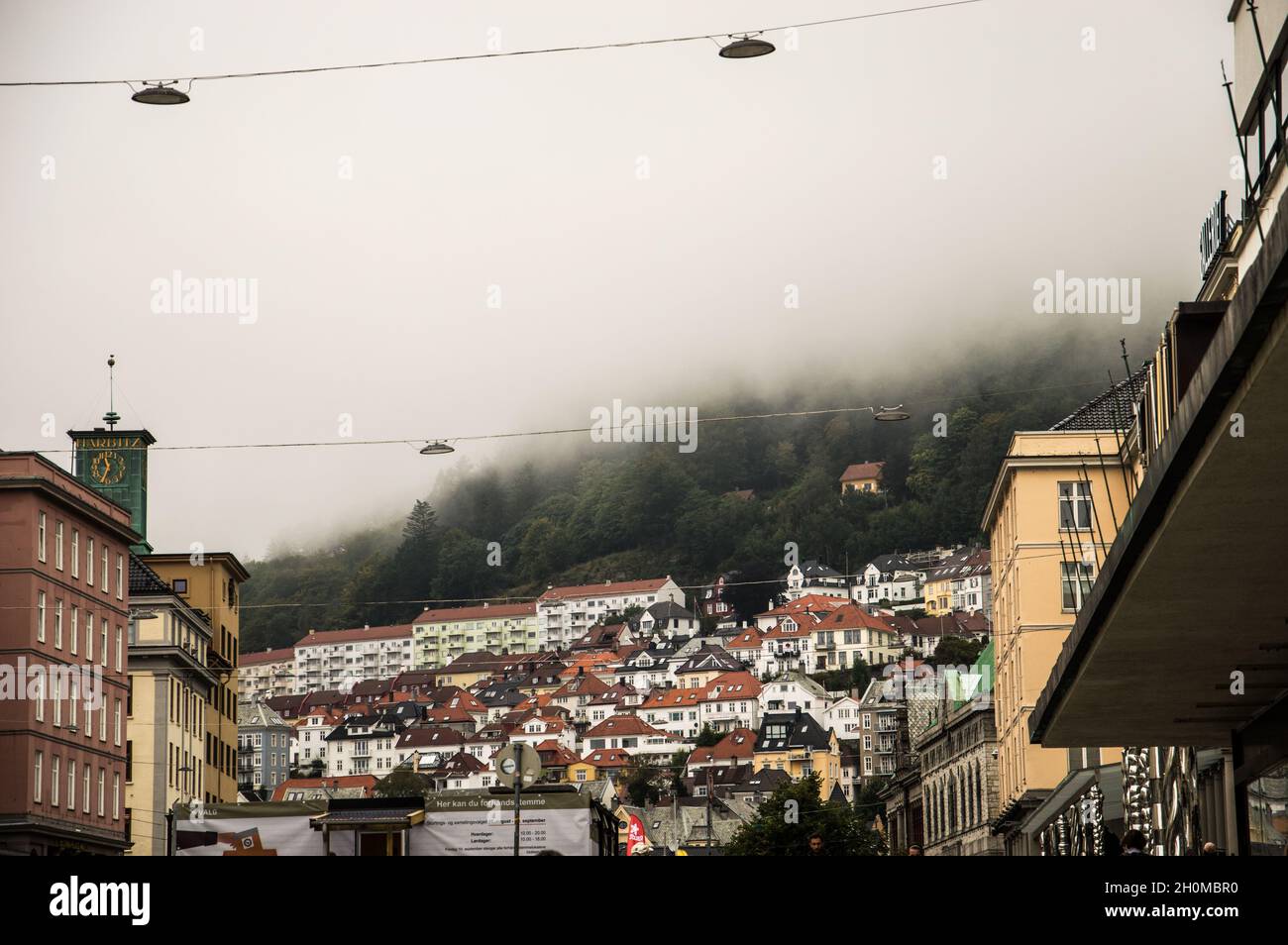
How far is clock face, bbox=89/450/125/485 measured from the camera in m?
107

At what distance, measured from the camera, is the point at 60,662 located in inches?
2803

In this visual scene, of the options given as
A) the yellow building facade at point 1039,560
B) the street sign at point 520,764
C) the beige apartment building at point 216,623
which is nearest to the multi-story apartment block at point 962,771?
the yellow building facade at point 1039,560

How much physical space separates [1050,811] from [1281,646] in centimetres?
3633

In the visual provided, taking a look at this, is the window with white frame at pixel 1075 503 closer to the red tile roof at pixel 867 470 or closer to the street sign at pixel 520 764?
the street sign at pixel 520 764

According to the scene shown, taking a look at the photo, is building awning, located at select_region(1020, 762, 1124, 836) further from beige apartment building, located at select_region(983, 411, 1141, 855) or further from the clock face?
the clock face

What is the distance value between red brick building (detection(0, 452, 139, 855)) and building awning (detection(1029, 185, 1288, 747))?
4749cm

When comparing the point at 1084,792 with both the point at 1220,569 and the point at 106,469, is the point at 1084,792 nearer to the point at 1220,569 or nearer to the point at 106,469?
the point at 1220,569

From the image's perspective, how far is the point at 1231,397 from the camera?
11133 millimetres

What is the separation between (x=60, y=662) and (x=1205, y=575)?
Result: 6163 centimetres

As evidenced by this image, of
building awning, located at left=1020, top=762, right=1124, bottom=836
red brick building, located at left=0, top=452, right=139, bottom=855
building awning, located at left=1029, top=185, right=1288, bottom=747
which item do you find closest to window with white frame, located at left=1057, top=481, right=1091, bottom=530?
building awning, located at left=1020, top=762, right=1124, bottom=836

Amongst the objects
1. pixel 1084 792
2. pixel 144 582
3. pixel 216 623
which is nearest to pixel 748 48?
pixel 1084 792

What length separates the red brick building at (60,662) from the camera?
66.1 metres

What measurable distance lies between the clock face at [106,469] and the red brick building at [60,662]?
26898 mm
